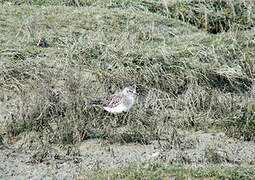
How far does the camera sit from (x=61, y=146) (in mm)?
9508

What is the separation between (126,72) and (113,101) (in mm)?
1334

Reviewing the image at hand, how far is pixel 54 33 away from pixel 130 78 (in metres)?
2.27

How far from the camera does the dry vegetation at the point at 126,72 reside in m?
9.99

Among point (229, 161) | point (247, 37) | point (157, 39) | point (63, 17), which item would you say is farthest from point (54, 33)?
point (229, 161)

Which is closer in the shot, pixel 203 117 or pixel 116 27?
pixel 203 117

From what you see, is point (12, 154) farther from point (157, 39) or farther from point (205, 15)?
point (205, 15)

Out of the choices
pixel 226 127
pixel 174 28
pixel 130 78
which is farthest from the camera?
pixel 174 28

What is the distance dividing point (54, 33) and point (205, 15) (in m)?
3.47

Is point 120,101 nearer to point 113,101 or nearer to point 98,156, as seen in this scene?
point 113,101

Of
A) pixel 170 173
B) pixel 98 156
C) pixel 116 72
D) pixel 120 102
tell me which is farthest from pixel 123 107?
pixel 170 173

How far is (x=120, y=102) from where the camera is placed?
33.1ft

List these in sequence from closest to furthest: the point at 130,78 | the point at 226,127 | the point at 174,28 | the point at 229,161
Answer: the point at 229,161
the point at 226,127
the point at 130,78
the point at 174,28

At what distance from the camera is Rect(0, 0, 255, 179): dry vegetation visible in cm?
999

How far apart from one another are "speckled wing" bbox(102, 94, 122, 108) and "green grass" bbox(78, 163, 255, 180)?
216cm
